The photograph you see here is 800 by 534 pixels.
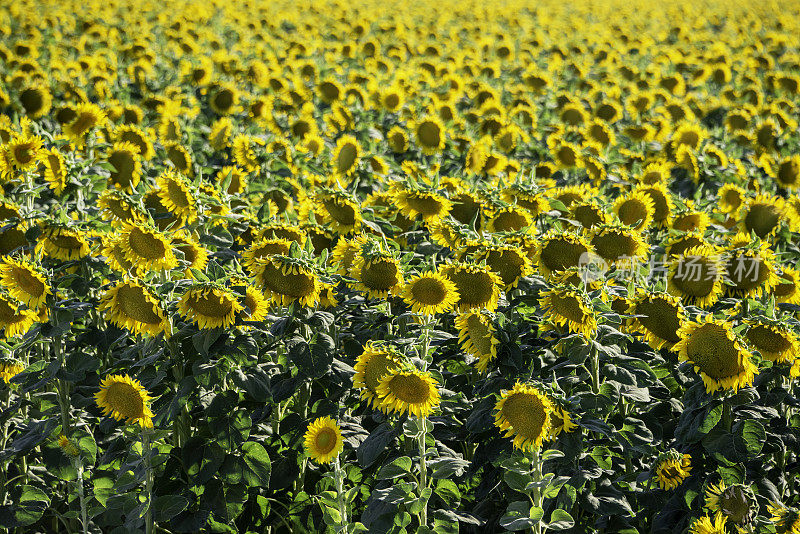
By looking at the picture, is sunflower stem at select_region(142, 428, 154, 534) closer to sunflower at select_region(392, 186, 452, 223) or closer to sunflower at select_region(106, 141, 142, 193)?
sunflower at select_region(392, 186, 452, 223)

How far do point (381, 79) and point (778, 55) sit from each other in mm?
6423

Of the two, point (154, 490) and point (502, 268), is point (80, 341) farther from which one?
point (502, 268)

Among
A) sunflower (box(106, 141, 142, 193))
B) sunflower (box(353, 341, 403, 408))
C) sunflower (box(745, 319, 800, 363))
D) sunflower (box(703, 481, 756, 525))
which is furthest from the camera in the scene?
sunflower (box(106, 141, 142, 193))

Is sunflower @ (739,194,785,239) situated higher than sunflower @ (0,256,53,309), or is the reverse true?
sunflower @ (0,256,53,309)

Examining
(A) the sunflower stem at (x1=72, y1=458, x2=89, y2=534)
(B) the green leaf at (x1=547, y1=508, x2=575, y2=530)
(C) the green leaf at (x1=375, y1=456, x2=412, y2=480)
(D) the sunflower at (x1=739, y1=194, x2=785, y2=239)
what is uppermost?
(D) the sunflower at (x1=739, y1=194, x2=785, y2=239)

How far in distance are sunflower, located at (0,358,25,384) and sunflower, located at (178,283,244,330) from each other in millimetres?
1172

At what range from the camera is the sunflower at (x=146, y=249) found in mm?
2896

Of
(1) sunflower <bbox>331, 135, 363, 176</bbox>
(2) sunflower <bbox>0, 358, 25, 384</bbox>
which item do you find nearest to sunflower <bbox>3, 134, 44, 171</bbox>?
(2) sunflower <bbox>0, 358, 25, 384</bbox>

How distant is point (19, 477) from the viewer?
11.3 feet

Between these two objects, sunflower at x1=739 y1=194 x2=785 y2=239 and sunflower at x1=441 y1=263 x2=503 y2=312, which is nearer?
sunflower at x1=441 y1=263 x2=503 y2=312

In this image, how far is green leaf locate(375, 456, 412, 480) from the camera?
2.69 m

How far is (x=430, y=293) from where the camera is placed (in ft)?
9.35

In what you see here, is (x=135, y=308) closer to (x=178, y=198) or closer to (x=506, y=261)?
(x=178, y=198)

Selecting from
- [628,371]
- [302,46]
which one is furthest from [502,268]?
[302,46]
